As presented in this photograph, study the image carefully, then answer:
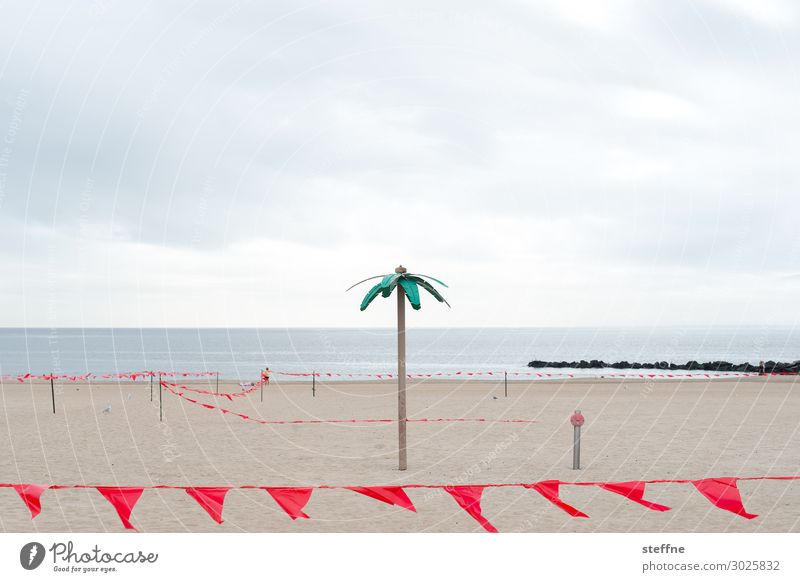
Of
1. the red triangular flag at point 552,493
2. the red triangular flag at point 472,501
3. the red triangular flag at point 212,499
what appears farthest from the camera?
the red triangular flag at point 552,493

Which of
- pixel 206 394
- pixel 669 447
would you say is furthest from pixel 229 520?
pixel 206 394

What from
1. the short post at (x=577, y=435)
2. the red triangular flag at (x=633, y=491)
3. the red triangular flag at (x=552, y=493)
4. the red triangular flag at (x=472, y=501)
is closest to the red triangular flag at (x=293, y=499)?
the red triangular flag at (x=472, y=501)

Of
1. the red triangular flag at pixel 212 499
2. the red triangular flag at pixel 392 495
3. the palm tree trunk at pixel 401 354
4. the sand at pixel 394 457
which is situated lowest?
the sand at pixel 394 457

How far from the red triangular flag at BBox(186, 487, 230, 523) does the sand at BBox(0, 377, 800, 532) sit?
0.24 meters

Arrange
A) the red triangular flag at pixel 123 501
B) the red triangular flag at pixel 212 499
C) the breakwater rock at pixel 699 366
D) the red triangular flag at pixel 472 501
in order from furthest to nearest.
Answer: the breakwater rock at pixel 699 366
the red triangular flag at pixel 212 499
the red triangular flag at pixel 472 501
the red triangular flag at pixel 123 501

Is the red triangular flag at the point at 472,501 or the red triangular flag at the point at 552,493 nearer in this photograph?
the red triangular flag at the point at 472,501

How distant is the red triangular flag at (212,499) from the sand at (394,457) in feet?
0.80

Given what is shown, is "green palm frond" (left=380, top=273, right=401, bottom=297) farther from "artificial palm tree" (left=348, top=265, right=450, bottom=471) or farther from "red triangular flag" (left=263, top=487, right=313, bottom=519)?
"red triangular flag" (left=263, top=487, right=313, bottom=519)

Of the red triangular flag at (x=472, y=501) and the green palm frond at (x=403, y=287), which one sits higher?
the green palm frond at (x=403, y=287)

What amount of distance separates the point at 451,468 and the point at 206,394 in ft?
78.5

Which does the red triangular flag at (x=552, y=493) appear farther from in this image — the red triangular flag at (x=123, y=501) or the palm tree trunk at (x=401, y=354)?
the red triangular flag at (x=123, y=501)

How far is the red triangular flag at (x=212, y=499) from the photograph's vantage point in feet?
38.2

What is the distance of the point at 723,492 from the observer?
12.2m

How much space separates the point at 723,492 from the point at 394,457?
30.5ft
